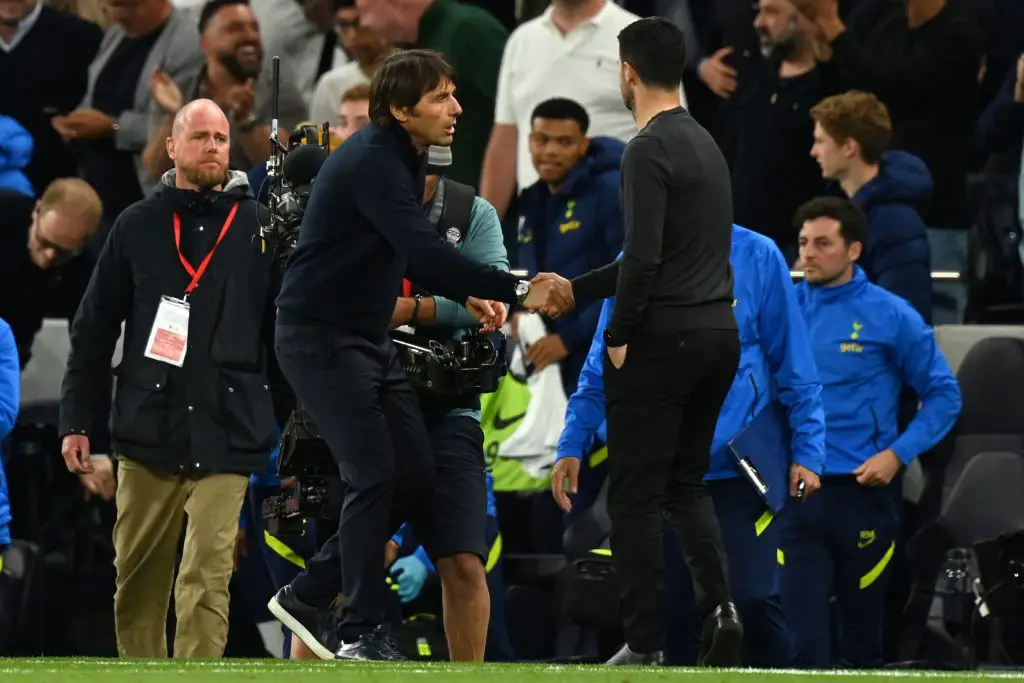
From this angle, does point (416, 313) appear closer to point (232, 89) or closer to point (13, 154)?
point (232, 89)

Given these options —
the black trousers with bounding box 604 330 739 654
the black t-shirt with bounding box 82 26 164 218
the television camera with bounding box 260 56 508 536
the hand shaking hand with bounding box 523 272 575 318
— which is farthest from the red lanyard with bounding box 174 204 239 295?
the black t-shirt with bounding box 82 26 164 218

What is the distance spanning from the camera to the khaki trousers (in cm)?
736

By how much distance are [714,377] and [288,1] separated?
5005 millimetres

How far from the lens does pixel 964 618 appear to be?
836 cm

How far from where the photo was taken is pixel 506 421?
8750 millimetres

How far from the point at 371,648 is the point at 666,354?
3.98ft

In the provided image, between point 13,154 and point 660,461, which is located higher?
point 13,154

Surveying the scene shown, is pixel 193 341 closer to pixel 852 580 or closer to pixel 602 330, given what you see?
pixel 602 330

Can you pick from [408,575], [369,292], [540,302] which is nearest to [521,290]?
[540,302]

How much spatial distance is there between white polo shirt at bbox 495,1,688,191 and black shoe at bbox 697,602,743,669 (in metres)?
3.47

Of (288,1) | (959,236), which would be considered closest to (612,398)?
(959,236)

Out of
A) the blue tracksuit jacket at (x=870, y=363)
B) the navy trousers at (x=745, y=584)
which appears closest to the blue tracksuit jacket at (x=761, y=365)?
the navy trousers at (x=745, y=584)

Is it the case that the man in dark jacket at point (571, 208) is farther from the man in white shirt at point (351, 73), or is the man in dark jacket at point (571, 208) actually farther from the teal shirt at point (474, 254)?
the teal shirt at point (474, 254)

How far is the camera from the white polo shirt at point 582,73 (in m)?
9.45
